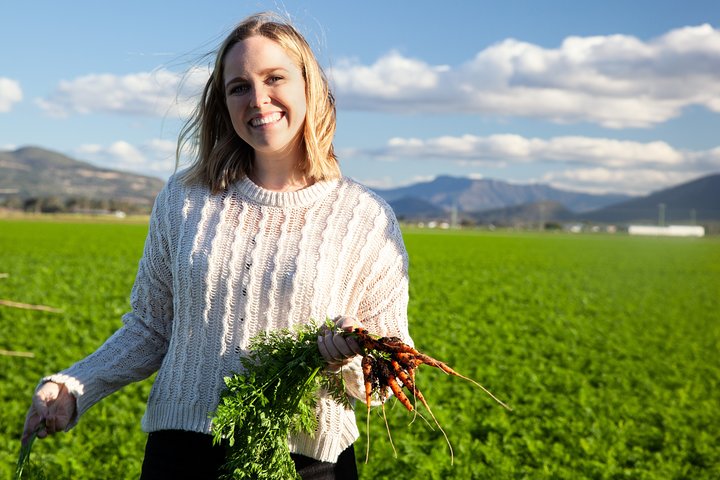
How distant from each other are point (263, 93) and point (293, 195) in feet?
1.03

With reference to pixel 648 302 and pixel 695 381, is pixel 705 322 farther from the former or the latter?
pixel 695 381

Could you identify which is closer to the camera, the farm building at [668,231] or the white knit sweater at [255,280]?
the white knit sweater at [255,280]

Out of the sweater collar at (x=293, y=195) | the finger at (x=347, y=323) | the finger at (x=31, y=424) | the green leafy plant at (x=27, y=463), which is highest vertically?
the sweater collar at (x=293, y=195)

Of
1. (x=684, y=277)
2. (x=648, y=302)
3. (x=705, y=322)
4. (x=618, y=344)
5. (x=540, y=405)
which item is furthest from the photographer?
(x=684, y=277)

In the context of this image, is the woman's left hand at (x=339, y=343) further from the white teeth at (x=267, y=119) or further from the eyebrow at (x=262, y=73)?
the eyebrow at (x=262, y=73)

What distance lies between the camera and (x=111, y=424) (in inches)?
292

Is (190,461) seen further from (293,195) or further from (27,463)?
(293,195)

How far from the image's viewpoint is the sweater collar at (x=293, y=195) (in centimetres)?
240

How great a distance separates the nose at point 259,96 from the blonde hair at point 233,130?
0.13 metres

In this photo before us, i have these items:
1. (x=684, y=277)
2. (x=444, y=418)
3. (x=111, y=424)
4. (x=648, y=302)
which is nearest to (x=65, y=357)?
(x=111, y=424)

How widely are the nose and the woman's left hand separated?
0.63 m

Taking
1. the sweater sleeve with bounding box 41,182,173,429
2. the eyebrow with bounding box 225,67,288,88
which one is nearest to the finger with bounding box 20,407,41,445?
the sweater sleeve with bounding box 41,182,173,429

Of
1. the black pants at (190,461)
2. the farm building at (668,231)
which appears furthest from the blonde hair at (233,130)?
the farm building at (668,231)

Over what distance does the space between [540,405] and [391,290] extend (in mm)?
6725
